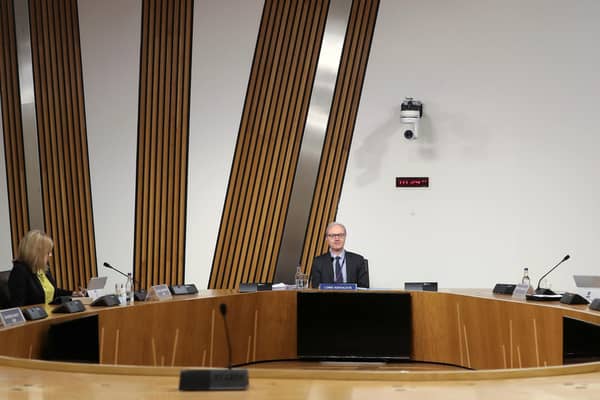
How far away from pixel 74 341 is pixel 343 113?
13.3 feet

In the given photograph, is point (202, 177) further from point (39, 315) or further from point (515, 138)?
point (39, 315)

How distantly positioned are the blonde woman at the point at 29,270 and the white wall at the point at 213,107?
8.55 feet

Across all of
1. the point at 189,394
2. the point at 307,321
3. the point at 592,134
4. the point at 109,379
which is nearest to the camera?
the point at 189,394

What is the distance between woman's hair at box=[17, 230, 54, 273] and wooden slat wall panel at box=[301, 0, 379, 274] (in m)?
3.03

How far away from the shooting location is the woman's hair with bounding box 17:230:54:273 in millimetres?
5402

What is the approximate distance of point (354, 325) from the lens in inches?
241

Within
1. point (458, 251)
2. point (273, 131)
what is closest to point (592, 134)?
point (458, 251)

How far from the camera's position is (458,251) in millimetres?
7637

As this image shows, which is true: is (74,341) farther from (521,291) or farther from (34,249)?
(521,291)

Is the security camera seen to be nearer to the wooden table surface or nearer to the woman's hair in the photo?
the woman's hair

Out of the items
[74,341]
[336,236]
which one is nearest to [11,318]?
[74,341]

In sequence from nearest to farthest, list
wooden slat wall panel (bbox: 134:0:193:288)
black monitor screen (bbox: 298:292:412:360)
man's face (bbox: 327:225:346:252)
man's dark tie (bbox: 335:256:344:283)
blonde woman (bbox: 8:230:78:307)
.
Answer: blonde woman (bbox: 8:230:78:307) → black monitor screen (bbox: 298:292:412:360) → man's face (bbox: 327:225:346:252) → man's dark tie (bbox: 335:256:344:283) → wooden slat wall panel (bbox: 134:0:193:288)

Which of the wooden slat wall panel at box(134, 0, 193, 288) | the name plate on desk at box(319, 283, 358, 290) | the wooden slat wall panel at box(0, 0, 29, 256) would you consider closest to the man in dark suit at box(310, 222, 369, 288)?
the name plate on desk at box(319, 283, 358, 290)

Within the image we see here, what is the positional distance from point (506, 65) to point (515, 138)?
2.22 ft
